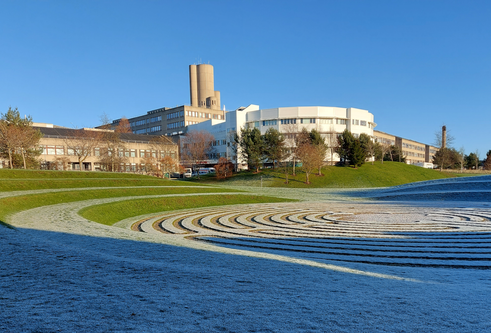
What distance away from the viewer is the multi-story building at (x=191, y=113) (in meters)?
125

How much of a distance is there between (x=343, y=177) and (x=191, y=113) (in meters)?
76.9

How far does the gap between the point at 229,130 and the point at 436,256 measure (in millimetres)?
80803

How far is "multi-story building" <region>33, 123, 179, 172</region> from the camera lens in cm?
7050

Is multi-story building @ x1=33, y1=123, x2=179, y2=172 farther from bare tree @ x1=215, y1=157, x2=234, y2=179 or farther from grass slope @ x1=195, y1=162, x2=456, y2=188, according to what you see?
grass slope @ x1=195, y1=162, x2=456, y2=188

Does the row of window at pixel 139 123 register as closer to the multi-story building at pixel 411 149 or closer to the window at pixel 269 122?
the window at pixel 269 122

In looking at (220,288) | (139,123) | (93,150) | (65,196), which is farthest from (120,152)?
(220,288)

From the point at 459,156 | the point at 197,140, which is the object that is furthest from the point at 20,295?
the point at 459,156

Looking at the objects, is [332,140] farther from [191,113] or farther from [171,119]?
[171,119]

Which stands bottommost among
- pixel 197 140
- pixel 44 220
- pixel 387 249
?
pixel 387 249

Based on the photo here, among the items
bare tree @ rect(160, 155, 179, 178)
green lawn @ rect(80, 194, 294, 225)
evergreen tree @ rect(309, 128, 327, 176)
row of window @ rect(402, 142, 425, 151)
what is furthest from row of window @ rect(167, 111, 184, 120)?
green lawn @ rect(80, 194, 294, 225)

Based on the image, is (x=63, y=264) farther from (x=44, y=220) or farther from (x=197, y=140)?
(x=197, y=140)

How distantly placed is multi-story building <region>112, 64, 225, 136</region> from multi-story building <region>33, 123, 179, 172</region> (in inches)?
1215

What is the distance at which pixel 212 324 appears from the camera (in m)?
4.38

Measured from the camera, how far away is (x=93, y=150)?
76.6 metres
